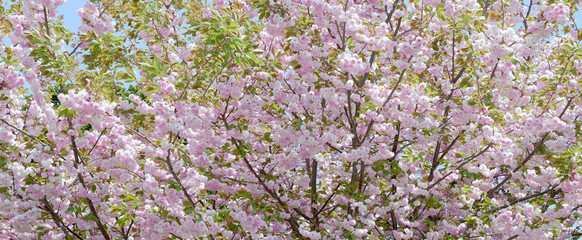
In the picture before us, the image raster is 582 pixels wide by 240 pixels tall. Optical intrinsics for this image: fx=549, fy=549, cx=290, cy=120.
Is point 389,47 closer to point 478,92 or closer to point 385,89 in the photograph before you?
point 385,89

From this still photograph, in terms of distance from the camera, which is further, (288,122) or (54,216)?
(288,122)

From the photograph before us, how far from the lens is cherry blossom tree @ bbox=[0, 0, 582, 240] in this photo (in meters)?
5.98

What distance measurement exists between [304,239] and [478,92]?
9.06ft

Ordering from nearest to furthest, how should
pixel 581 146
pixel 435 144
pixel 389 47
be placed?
1. pixel 581 146
2. pixel 389 47
3. pixel 435 144

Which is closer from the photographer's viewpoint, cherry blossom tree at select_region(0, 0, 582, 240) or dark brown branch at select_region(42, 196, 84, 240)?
cherry blossom tree at select_region(0, 0, 582, 240)

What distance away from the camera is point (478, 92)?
21.6ft

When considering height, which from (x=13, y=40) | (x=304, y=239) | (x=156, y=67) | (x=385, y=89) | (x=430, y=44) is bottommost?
(x=304, y=239)

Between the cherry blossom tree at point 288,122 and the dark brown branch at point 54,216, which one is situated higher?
the cherry blossom tree at point 288,122

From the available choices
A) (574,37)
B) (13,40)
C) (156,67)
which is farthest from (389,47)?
(13,40)

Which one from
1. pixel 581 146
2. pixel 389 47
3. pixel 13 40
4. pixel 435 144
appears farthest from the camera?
pixel 435 144

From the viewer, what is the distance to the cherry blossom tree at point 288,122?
5977 millimetres

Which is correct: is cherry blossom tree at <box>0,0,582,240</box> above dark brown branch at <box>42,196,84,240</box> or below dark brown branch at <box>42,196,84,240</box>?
above

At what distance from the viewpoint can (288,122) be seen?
7.15m

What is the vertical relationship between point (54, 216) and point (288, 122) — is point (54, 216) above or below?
below
